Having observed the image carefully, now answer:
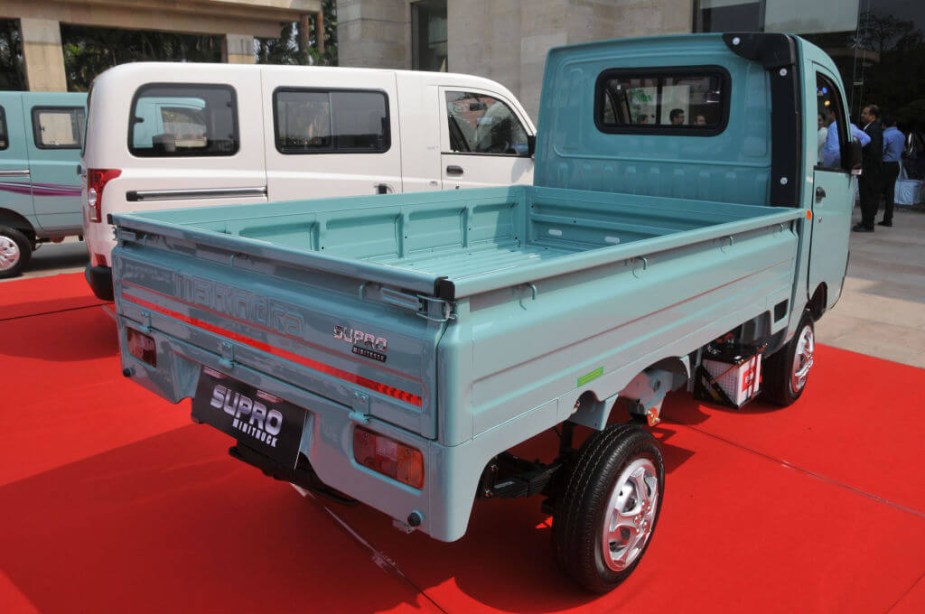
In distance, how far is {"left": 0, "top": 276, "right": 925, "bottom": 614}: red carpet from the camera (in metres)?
2.95

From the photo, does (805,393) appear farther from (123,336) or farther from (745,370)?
(123,336)

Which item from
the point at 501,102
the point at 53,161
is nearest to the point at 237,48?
the point at 53,161

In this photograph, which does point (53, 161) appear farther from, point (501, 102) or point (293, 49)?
point (293, 49)

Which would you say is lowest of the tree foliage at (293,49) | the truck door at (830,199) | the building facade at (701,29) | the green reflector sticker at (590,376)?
the green reflector sticker at (590,376)

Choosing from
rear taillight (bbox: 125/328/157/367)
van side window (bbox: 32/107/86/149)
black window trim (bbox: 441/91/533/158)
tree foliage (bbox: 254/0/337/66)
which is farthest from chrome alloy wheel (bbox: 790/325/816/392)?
tree foliage (bbox: 254/0/337/66)

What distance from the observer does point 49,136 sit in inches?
348

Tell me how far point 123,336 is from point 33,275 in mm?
6739

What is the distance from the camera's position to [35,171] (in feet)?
28.7

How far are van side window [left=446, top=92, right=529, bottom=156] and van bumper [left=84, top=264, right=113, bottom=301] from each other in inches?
126

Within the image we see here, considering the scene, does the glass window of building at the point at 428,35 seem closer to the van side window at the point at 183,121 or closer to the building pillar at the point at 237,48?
the building pillar at the point at 237,48

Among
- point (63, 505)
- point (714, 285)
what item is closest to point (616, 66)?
point (714, 285)

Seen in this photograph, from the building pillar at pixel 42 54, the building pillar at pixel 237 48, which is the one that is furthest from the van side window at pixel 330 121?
the building pillar at pixel 237 48

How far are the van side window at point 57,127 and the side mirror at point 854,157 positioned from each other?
8.11m

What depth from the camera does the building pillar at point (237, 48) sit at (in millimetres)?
23922
